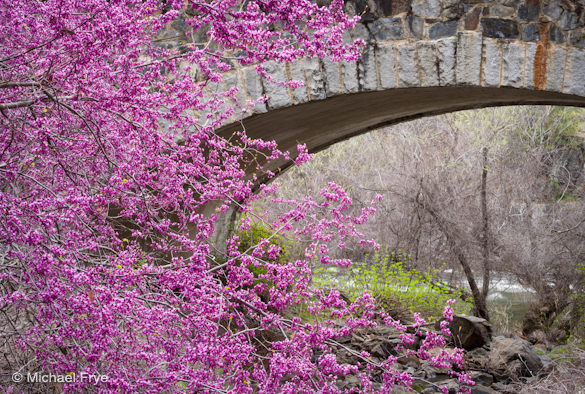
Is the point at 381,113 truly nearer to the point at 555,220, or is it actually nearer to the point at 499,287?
the point at 555,220

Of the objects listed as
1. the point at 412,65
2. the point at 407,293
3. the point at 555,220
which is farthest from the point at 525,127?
the point at 412,65

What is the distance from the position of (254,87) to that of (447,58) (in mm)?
1513

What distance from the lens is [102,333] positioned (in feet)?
6.29

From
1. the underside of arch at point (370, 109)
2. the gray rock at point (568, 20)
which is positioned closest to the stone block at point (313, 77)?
the underside of arch at point (370, 109)

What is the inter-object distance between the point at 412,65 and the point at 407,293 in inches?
187

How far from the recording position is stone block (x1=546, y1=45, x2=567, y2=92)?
14.0ft

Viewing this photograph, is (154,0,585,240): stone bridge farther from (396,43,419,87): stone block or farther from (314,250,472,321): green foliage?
(314,250,472,321): green foliage

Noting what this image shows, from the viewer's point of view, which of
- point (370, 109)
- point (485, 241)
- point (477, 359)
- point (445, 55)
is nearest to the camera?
point (445, 55)

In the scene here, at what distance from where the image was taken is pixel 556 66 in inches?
168

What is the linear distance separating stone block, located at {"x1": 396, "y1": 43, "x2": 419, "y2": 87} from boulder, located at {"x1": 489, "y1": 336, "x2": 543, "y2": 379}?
353cm

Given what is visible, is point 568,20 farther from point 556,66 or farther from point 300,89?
point 300,89

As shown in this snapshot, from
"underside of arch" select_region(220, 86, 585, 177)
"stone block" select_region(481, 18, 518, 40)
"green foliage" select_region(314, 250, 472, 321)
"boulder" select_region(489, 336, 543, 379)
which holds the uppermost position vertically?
"stone block" select_region(481, 18, 518, 40)

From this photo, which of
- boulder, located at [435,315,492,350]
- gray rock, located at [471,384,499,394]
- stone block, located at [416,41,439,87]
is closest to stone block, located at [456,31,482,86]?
stone block, located at [416,41,439,87]

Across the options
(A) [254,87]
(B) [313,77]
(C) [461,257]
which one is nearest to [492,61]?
(B) [313,77]
